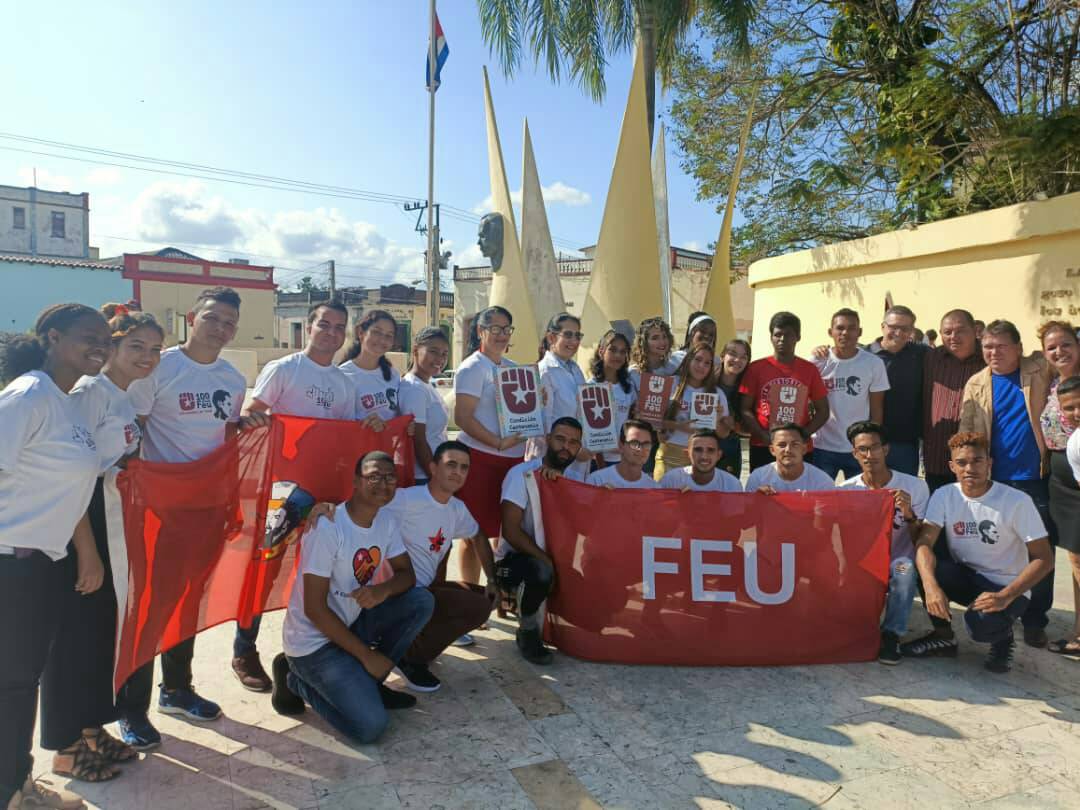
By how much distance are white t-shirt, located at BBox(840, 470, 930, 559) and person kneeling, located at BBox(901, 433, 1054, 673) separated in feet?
0.41

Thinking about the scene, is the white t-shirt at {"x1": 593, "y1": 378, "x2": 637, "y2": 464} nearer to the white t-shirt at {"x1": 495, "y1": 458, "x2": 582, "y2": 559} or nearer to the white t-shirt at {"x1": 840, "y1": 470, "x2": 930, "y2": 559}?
the white t-shirt at {"x1": 495, "y1": 458, "x2": 582, "y2": 559}

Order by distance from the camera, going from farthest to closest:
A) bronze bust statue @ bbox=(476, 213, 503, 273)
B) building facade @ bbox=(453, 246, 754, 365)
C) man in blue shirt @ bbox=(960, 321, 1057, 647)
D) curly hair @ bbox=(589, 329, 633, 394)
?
building facade @ bbox=(453, 246, 754, 365) → bronze bust statue @ bbox=(476, 213, 503, 273) → curly hair @ bbox=(589, 329, 633, 394) → man in blue shirt @ bbox=(960, 321, 1057, 647)

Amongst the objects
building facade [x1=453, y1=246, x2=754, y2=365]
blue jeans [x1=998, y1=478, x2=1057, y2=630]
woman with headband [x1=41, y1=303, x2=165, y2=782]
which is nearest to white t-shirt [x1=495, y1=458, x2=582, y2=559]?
woman with headband [x1=41, y1=303, x2=165, y2=782]

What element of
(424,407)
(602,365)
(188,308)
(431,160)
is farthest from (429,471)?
(188,308)

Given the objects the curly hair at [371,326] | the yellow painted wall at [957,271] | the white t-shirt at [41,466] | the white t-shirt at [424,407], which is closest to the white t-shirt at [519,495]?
the white t-shirt at [424,407]

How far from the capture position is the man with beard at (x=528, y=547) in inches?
167

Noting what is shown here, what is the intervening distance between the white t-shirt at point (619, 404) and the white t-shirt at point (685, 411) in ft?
1.11

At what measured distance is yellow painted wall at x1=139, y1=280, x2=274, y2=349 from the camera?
119 ft

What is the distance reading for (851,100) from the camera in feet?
43.4

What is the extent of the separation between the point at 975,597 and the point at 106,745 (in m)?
4.41

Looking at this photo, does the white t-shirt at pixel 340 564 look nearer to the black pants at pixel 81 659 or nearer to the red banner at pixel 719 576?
the black pants at pixel 81 659

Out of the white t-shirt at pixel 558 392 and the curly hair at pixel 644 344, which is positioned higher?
the curly hair at pixel 644 344

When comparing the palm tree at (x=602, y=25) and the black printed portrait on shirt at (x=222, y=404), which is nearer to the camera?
the black printed portrait on shirt at (x=222, y=404)

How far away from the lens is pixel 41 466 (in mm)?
2598
